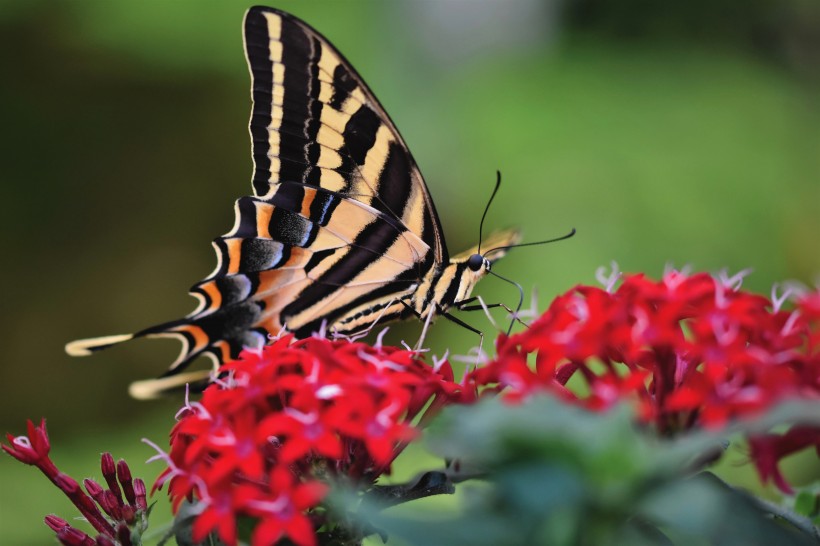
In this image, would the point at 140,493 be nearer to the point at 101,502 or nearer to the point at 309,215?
the point at 101,502

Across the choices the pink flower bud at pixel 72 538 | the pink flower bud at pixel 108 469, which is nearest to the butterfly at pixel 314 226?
the pink flower bud at pixel 108 469

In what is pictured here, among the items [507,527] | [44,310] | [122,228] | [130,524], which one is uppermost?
[507,527]

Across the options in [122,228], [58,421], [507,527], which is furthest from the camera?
[122,228]

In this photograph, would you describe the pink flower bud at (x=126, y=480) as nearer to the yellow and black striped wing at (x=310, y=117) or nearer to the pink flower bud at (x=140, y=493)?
the pink flower bud at (x=140, y=493)

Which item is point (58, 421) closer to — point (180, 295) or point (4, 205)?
point (180, 295)

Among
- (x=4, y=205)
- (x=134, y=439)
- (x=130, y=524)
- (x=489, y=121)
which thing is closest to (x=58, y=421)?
(x=134, y=439)

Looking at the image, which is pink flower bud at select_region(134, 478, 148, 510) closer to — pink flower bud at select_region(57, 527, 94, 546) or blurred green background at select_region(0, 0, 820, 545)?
pink flower bud at select_region(57, 527, 94, 546)

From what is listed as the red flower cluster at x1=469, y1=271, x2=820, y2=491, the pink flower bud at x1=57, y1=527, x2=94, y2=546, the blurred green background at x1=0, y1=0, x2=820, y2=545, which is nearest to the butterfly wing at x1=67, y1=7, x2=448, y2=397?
the pink flower bud at x1=57, y1=527, x2=94, y2=546
